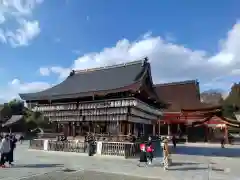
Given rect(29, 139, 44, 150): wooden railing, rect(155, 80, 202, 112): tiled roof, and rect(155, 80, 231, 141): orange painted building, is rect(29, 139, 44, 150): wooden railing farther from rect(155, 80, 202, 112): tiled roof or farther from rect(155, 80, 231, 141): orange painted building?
rect(155, 80, 202, 112): tiled roof

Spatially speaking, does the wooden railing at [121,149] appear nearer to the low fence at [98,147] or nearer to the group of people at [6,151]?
the low fence at [98,147]

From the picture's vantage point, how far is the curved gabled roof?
23584 mm

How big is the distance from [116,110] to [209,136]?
1073 inches

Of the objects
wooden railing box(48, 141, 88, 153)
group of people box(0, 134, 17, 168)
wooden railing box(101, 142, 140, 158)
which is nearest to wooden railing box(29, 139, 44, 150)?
wooden railing box(48, 141, 88, 153)

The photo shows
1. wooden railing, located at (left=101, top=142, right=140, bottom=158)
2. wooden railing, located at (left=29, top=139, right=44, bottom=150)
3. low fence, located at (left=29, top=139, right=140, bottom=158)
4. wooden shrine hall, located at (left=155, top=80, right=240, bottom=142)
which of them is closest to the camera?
wooden railing, located at (left=101, top=142, right=140, bottom=158)

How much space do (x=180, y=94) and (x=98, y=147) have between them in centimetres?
3556

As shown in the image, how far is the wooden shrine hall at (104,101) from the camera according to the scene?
2180 cm

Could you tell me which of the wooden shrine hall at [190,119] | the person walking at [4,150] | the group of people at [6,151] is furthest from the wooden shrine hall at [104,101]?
the wooden shrine hall at [190,119]

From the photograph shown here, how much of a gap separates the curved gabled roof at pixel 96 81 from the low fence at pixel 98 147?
4.13 metres

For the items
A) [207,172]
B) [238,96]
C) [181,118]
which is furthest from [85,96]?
[238,96]

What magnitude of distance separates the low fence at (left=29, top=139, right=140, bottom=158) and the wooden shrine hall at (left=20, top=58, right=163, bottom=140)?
78.1 inches

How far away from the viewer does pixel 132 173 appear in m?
13.5

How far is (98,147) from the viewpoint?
72.6ft

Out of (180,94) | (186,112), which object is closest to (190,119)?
(186,112)
